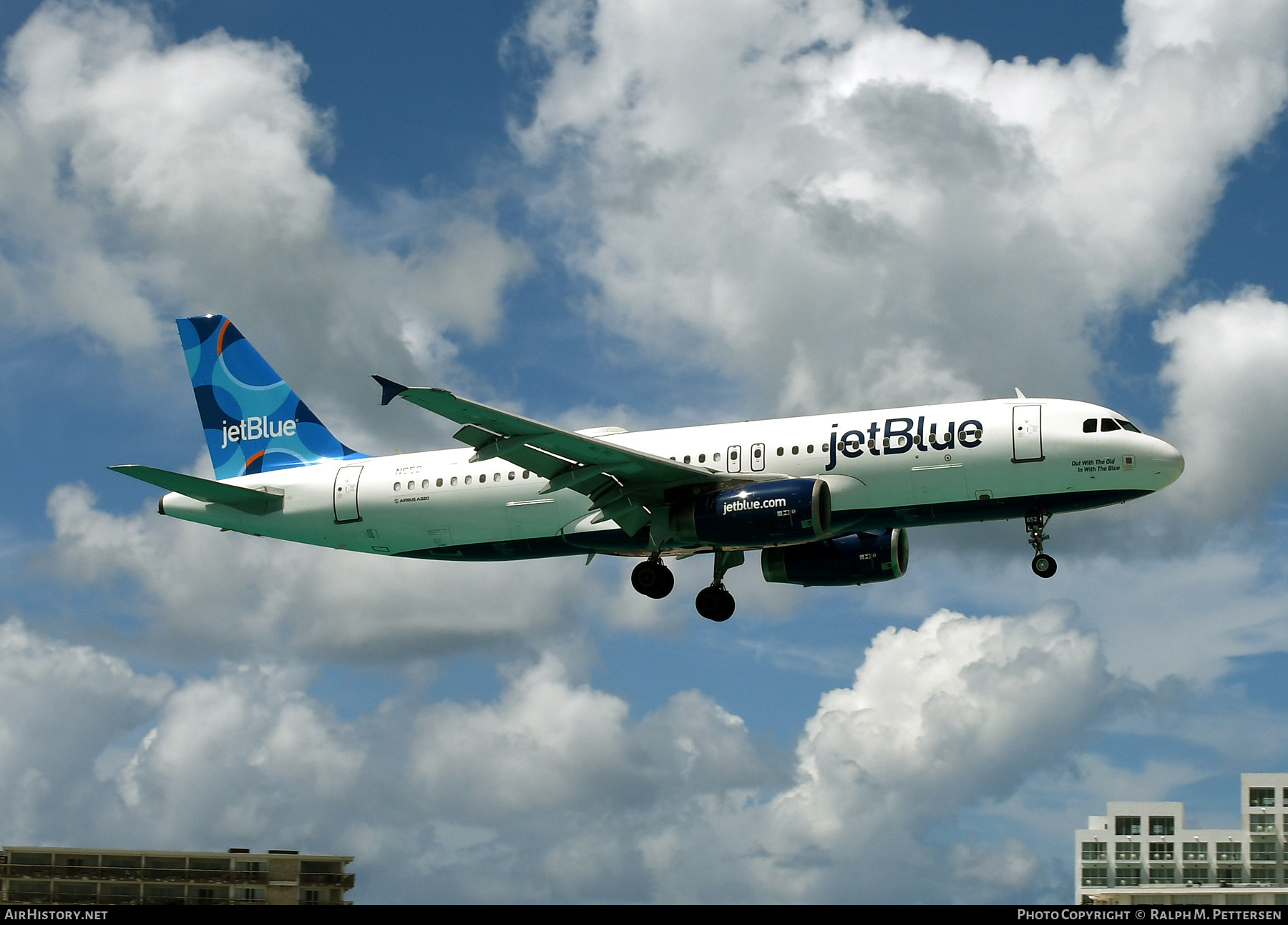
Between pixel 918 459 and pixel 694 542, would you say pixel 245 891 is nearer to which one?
pixel 694 542

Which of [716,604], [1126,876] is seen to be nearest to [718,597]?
[716,604]

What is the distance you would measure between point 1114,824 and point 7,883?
108 metres

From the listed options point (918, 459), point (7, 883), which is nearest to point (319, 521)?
point (918, 459)

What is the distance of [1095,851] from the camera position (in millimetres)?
144250

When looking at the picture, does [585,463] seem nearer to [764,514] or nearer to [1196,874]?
→ [764,514]

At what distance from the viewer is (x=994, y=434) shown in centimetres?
3700

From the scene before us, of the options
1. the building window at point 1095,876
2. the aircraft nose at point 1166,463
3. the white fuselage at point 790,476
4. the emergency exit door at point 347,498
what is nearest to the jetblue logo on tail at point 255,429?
the white fuselage at point 790,476

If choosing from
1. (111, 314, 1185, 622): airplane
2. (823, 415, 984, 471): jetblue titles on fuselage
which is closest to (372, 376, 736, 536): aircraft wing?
(111, 314, 1185, 622): airplane

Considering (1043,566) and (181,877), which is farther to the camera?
(181,877)

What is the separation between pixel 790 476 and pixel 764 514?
8.47ft

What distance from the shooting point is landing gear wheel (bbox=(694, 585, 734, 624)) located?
143 ft

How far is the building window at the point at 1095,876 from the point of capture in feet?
462

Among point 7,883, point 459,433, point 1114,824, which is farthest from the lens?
point 1114,824

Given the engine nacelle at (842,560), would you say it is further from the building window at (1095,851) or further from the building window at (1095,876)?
the building window at (1095,851)
